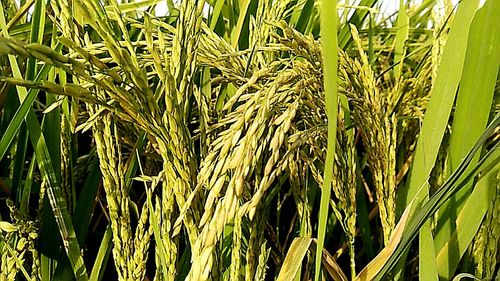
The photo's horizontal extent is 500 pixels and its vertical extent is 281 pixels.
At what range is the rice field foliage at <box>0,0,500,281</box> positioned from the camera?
404 mm

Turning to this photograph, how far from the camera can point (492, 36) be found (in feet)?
1.99

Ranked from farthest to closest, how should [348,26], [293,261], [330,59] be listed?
[348,26], [293,261], [330,59]

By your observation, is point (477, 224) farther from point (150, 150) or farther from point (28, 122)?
point (28, 122)

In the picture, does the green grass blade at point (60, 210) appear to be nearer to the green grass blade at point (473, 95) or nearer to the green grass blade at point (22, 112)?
the green grass blade at point (22, 112)

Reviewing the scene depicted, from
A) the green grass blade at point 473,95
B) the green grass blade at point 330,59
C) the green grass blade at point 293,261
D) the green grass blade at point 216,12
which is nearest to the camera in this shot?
the green grass blade at point 330,59

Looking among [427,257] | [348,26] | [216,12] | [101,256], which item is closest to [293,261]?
[427,257]

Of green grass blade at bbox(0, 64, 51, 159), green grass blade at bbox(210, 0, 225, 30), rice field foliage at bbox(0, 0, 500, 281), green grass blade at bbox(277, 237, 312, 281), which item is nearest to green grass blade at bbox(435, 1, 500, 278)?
rice field foliage at bbox(0, 0, 500, 281)

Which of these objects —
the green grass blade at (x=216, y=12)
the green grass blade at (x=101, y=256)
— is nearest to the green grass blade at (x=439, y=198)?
the green grass blade at (x=101, y=256)

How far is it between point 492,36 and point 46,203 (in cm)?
51

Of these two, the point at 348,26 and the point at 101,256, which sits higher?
the point at 348,26

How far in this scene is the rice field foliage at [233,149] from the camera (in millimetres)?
404

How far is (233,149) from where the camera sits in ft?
1.36

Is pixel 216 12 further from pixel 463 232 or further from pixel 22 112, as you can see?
pixel 463 232

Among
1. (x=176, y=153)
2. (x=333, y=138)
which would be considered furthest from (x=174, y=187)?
(x=333, y=138)
